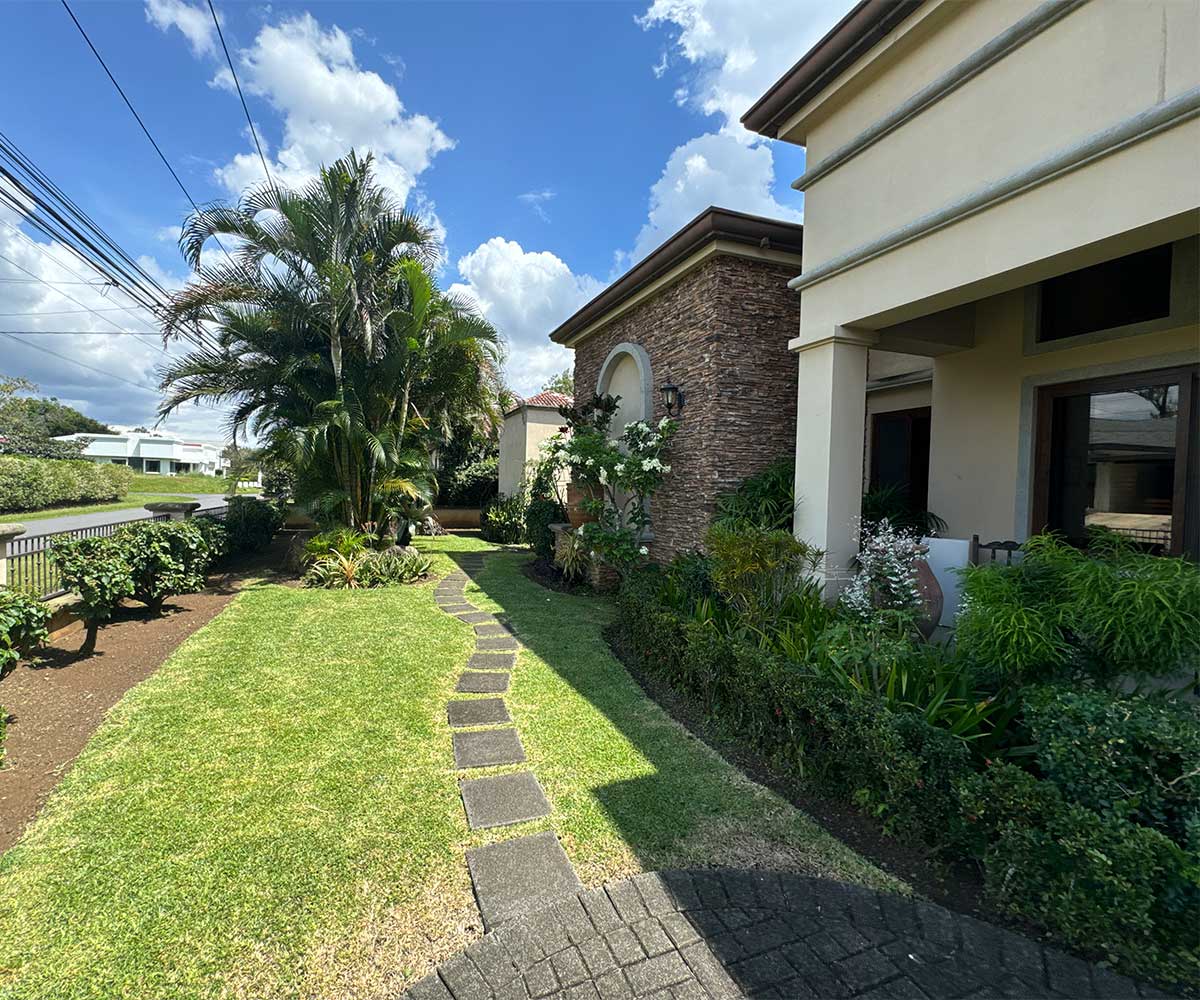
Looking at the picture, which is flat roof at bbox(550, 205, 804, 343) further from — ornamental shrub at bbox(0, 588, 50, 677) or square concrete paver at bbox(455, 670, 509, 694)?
ornamental shrub at bbox(0, 588, 50, 677)

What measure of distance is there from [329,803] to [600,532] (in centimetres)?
528

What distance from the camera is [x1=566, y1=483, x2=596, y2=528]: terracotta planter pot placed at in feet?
30.8

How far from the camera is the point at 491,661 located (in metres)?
5.73

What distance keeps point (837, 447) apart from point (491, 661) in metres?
4.09

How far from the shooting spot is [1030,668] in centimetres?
294

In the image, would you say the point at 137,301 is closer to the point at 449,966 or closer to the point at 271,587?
the point at 271,587

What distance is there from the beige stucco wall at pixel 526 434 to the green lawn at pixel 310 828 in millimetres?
10535

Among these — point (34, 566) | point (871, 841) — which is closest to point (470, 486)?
point (34, 566)

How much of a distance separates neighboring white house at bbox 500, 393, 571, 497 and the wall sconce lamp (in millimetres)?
6745

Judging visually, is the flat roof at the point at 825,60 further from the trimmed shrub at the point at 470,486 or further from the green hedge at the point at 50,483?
the green hedge at the point at 50,483

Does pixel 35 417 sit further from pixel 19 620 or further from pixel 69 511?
pixel 19 620

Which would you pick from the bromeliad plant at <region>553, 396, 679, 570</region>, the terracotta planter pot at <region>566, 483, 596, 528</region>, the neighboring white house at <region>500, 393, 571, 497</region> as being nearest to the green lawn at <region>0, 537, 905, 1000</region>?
the bromeliad plant at <region>553, 396, 679, 570</region>

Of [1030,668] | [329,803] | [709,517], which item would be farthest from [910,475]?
[329,803]

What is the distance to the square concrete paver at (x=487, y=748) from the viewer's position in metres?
3.71
